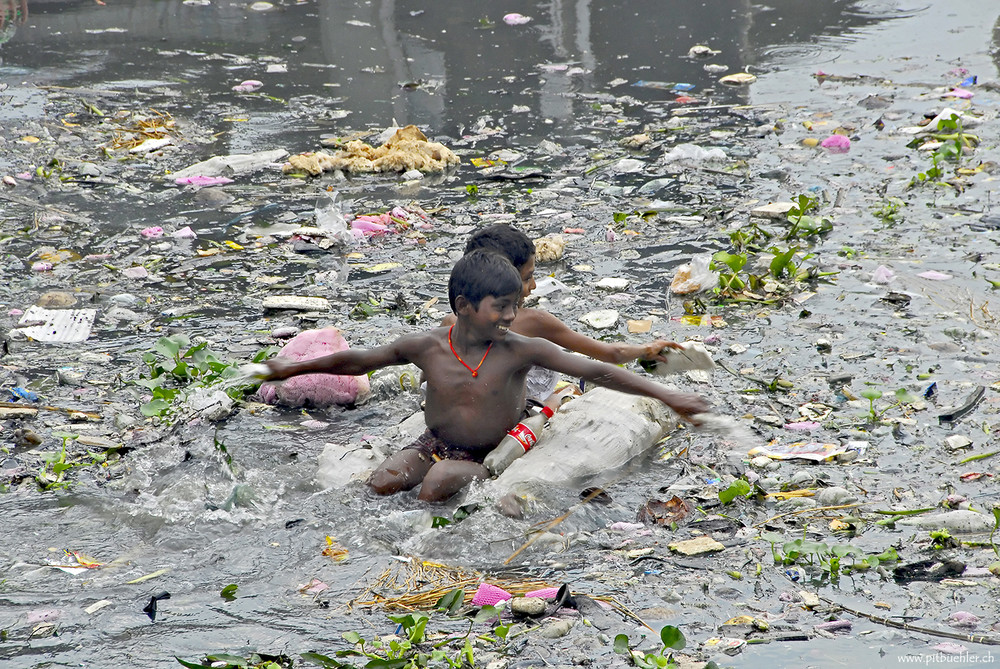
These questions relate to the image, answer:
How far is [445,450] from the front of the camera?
3.77 meters

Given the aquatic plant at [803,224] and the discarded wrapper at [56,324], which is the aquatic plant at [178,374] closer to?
the discarded wrapper at [56,324]

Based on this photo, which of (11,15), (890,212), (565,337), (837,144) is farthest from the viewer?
(11,15)

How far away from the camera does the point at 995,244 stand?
5.41 m

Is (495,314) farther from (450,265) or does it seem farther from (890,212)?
(890,212)

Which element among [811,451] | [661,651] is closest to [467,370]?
[811,451]

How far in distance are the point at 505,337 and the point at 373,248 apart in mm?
2633

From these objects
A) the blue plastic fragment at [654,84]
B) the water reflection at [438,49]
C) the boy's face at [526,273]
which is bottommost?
the boy's face at [526,273]

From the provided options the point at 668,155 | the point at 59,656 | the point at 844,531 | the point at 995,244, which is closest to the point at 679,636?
the point at 844,531

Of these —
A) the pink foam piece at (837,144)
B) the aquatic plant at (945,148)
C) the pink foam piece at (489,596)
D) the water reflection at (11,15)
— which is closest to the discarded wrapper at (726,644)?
the pink foam piece at (489,596)

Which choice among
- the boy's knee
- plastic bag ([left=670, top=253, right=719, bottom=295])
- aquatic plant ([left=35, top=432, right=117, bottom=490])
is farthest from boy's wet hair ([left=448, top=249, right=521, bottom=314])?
plastic bag ([left=670, top=253, right=719, bottom=295])

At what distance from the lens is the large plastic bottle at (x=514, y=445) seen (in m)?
3.67

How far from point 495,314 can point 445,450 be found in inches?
24.2

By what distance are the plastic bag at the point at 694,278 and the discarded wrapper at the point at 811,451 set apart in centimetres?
152

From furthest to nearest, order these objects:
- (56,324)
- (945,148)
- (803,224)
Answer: (945,148) < (803,224) < (56,324)
